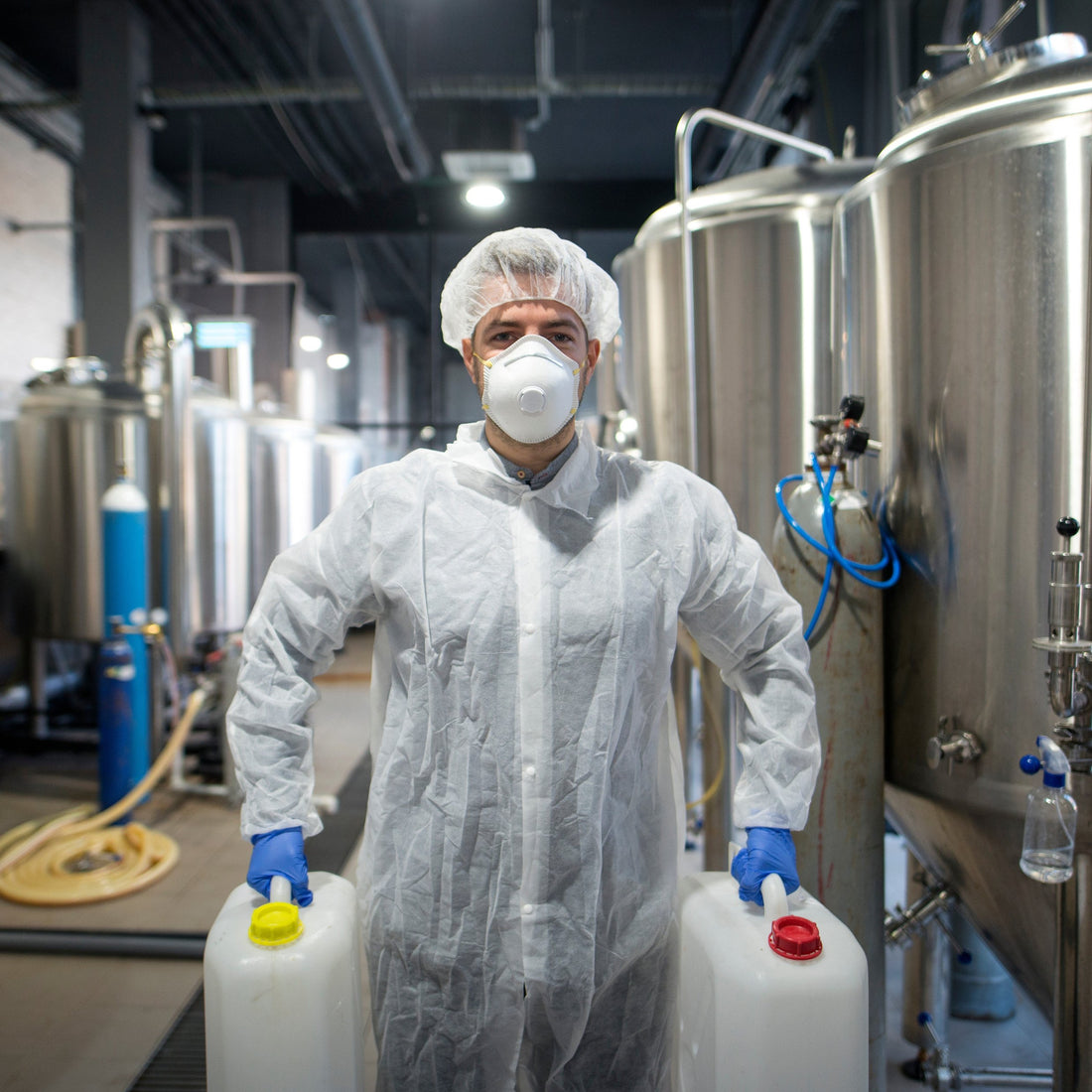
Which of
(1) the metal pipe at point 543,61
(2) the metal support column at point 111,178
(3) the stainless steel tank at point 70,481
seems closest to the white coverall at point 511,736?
(3) the stainless steel tank at point 70,481

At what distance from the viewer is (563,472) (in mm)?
1073

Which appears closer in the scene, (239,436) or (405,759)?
(405,759)

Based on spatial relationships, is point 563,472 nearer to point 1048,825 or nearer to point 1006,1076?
point 1048,825

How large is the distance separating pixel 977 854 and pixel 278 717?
1053mm

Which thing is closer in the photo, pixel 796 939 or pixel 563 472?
pixel 796 939

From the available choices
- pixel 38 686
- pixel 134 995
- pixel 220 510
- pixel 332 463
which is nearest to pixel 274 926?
pixel 134 995

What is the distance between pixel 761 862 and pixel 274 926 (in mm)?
579

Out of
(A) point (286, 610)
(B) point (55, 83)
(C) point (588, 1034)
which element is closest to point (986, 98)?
(A) point (286, 610)

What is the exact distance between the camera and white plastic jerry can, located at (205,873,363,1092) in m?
0.90

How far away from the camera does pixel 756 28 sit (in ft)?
10.9

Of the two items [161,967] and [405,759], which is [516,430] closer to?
[405,759]

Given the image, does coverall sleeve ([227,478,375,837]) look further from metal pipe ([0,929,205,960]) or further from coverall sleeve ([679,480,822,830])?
metal pipe ([0,929,205,960])

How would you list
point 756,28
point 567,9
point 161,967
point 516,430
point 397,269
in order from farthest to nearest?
point 397,269 < point 567,9 < point 756,28 < point 161,967 < point 516,430

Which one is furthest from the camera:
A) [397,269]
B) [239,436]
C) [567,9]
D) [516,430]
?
[397,269]
